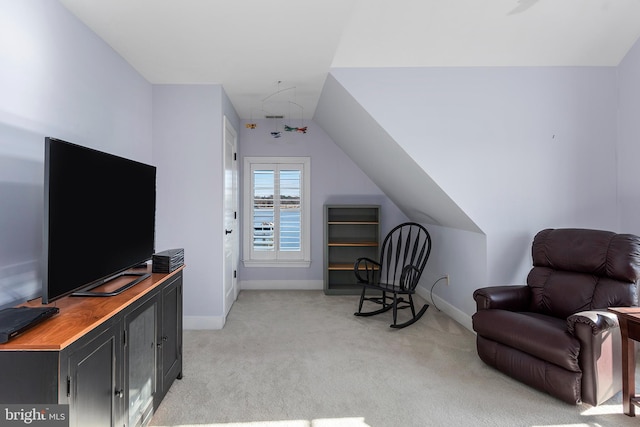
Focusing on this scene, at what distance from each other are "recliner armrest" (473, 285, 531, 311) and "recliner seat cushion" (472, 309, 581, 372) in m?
0.09

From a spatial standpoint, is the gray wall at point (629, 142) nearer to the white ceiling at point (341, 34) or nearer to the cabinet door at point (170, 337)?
the white ceiling at point (341, 34)

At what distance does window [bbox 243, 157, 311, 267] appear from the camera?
190 inches

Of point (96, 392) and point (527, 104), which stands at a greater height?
point (527, 104)

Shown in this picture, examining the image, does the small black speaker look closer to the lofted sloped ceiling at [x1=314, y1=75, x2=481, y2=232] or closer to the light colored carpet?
the light colored carpet

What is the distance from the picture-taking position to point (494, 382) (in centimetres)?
228

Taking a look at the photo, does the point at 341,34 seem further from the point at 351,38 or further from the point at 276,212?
the point at 276,212

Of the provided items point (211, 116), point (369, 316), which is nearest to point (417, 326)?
point (369, 316)

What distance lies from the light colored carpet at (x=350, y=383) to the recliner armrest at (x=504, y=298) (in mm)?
476

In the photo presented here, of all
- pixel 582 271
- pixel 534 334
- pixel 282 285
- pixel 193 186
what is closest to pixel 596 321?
pixel 534 334

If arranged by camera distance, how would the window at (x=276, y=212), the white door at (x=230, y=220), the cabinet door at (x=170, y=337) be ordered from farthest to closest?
1. the window at (x=276, y=212)
2. the white door at (x=230, y=220)
3. the cabinet door at (x=170, y=337)

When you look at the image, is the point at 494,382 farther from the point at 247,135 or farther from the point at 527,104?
the point at 247,135

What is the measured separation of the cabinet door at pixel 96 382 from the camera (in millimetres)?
1202

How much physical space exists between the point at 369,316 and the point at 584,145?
272 cm

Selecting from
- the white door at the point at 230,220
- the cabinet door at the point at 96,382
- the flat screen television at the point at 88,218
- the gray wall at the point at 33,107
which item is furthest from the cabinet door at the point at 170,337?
the white door at the point at 230,220
